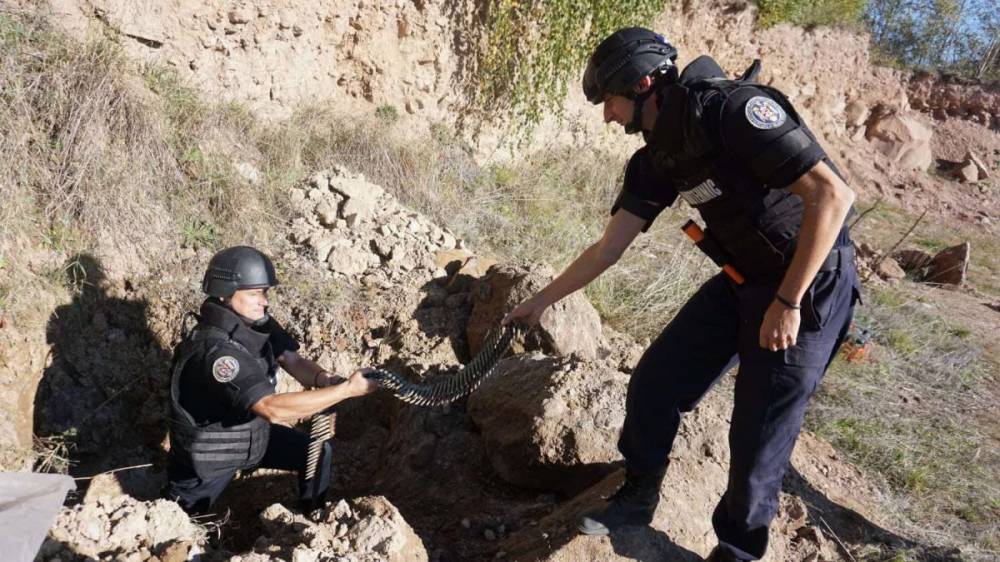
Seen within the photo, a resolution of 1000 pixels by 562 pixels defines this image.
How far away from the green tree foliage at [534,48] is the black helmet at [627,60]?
17.7ft

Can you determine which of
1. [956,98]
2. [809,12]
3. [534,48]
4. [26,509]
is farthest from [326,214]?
[956,98]

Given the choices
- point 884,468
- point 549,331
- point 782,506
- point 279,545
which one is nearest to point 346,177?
point 549,331

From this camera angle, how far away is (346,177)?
5.26m

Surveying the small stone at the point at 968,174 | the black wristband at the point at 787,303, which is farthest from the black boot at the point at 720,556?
the small stone at the point at 968,174

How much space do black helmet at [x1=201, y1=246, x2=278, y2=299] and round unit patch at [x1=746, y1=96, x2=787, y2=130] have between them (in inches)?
81.6

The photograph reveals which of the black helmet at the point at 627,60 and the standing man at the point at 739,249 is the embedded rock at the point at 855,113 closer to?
the standing man at the point at 739,249

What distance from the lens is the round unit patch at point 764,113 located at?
2004mm

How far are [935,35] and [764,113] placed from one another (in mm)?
15834

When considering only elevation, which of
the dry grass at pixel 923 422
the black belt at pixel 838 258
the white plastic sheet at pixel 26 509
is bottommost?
the dry grass at pixel 923 422

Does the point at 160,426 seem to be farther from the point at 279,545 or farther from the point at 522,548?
the point at 522,548

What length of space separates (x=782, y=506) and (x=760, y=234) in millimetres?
1527

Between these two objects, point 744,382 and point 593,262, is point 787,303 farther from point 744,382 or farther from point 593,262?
point 593,262

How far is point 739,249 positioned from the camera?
7.45ft

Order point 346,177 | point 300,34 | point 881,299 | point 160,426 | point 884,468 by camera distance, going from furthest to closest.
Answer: point 881,299 < point 300,34 < point 346,177 < point 884,468 < point 160,426
